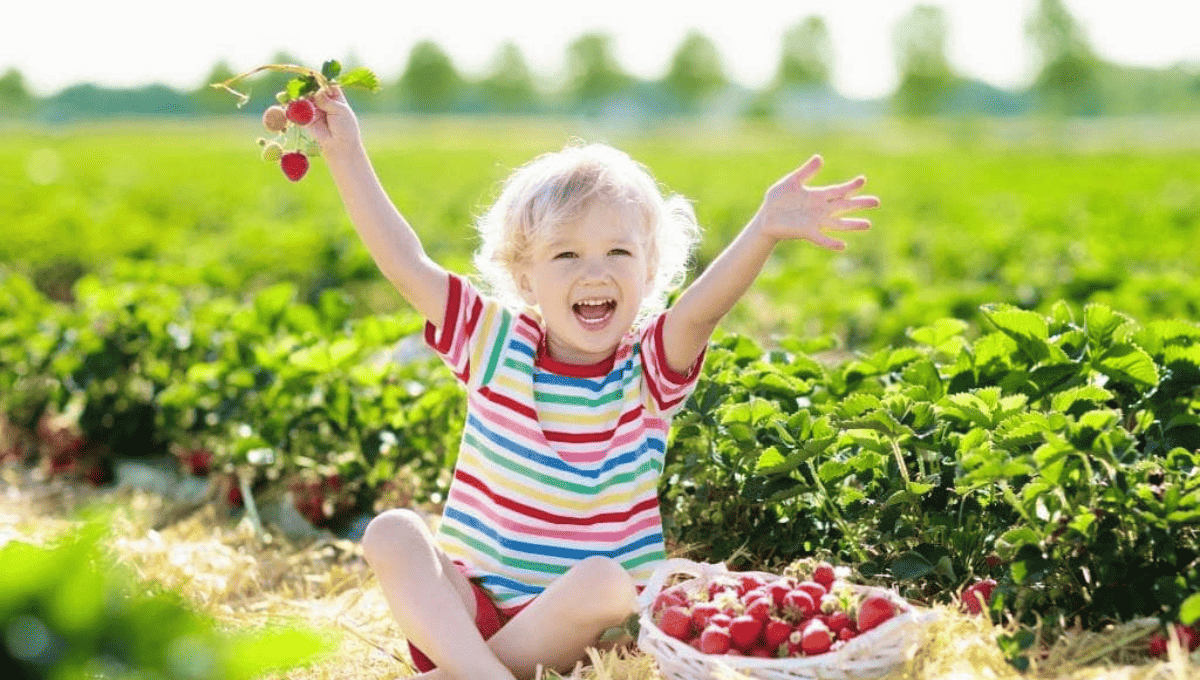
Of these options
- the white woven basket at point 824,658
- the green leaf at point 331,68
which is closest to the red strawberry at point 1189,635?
the white woven basket at point 824,658

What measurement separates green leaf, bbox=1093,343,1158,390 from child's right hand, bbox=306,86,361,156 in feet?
5.61

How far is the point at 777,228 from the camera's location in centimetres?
260

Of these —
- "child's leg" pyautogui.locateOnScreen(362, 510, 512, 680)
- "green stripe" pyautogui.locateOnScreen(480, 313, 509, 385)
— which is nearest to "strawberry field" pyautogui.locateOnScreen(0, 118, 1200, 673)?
"green stripe" pyautogui.locateOnScreen(480, 313, 509, 385)

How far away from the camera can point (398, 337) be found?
14.2 feet

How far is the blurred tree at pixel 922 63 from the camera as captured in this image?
2712 inches

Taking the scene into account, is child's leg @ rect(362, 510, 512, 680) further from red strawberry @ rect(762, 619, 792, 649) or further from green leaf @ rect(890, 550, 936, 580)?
green leaf @ rect(890, 550, 936, 580)

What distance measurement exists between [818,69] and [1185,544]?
265 ft

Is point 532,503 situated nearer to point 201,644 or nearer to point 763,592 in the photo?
point 763,592

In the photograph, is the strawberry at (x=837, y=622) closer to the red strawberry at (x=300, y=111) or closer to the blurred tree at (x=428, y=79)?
the red strawberry at (x=300, y=111)

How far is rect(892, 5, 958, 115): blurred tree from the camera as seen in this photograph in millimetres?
68875

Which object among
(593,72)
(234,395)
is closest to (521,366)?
(234,395)

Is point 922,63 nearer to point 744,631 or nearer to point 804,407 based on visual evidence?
point 804,407

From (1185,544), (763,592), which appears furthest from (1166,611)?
(763,592)

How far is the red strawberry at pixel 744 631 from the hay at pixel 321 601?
281mm
